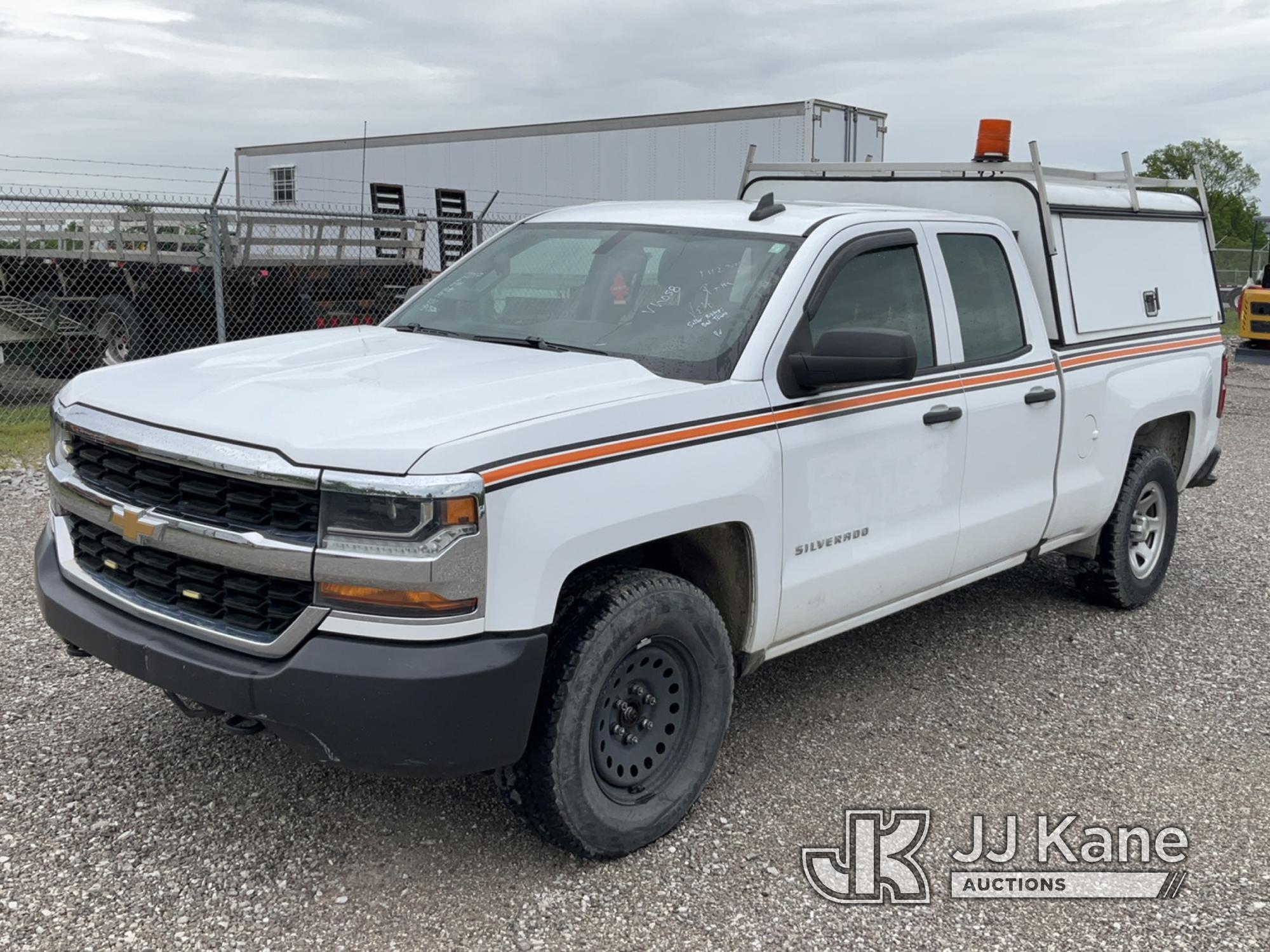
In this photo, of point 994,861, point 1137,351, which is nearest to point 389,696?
A: point 994,861

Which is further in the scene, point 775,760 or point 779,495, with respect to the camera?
point 775,760

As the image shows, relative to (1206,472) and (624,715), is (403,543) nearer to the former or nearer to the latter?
(624,715)

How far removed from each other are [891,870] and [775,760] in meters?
0.73

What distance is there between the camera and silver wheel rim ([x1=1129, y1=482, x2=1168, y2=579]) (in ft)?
19.8

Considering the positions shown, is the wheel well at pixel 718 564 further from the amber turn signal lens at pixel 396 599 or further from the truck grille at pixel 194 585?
the truck grille at pixel 194 585

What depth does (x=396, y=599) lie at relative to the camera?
2.97 m

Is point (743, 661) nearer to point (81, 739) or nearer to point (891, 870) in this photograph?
point (891, 870)

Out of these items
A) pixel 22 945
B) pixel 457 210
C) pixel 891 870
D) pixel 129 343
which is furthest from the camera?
pixel 457 210

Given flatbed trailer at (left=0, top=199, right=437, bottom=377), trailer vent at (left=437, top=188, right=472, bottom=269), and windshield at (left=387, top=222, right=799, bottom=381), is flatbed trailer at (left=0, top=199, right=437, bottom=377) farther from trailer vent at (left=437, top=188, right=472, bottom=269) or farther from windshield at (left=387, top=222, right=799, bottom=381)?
windshield at (left=387, top=222, right=799, bottom=381)

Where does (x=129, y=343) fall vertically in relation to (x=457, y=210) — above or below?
below

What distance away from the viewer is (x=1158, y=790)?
4156 mm

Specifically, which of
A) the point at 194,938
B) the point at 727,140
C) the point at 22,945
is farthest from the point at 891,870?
the point at 727,140

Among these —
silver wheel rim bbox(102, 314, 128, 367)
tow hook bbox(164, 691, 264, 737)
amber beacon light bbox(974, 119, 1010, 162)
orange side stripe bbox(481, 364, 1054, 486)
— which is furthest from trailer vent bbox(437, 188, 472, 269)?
tow hook bbox(164, 691, 264, 737)

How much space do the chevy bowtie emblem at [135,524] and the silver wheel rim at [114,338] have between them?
34.1 feet
